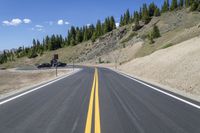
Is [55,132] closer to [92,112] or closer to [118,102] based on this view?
[92,112]

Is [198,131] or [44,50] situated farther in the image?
[44,50]

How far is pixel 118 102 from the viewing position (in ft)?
36.6

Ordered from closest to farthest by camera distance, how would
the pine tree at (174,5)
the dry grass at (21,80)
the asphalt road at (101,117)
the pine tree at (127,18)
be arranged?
the asphalt road at (101,117) → the dry grass at (21,80) → the pine tree at (174,5) → the pine tree at (127,18)

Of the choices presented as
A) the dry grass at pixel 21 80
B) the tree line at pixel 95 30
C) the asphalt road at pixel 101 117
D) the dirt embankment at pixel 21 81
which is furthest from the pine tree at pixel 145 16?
the asphalt road at pixel 101 117

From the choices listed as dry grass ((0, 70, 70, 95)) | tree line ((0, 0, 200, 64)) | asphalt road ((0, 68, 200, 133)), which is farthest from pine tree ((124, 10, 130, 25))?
asphalt road ((0, 68, 200, 133))

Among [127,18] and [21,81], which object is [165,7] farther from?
[21,81]

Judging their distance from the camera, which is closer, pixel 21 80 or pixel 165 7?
pixel 21 80

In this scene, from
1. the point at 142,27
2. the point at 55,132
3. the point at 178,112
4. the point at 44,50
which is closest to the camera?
the point at 55,132

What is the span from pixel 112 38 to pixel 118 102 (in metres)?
116

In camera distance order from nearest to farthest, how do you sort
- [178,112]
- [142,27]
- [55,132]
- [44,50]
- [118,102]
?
[55,132], [178,112], [118,102], [142,27], [44,50]

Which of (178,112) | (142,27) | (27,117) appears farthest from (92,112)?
(142,27)

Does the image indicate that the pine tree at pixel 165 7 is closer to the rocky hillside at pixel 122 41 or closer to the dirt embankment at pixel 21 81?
the rocky hillside at pixel 122 41

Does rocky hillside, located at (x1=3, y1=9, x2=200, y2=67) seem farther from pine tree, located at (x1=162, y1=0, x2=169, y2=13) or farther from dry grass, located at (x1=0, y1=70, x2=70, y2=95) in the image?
dry grass, located at (x1=0, y1=70, x2=70, y2=95)

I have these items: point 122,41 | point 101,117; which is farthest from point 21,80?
point 122,41
